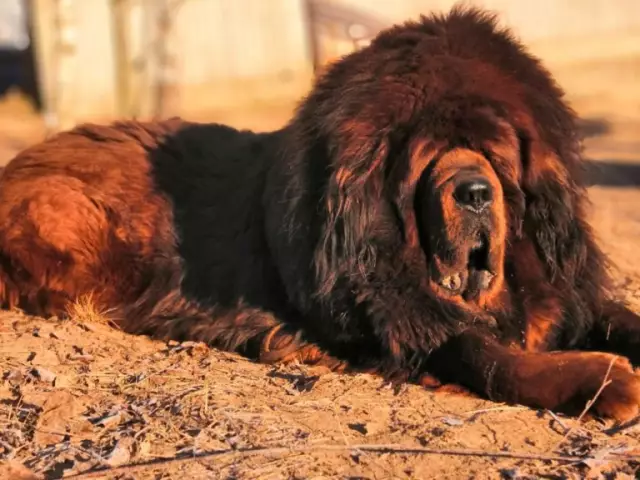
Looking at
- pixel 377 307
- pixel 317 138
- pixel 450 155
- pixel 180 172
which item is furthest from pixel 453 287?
pixel 180 172

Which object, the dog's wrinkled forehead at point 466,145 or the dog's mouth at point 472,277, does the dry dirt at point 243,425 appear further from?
the dog's wrinkled forehead at point 466,145

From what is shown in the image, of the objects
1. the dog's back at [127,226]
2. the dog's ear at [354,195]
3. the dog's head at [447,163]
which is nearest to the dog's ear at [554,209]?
the dog's head at [447,163]

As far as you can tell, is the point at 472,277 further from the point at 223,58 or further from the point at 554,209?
the point at 223,58

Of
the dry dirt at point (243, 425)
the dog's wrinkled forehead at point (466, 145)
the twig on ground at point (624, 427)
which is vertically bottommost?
the dry dirt at point (243, 425)

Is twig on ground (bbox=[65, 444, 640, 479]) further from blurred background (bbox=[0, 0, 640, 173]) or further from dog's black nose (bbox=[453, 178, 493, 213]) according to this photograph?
blurred background (bbox=[0, 0, 640, 173])

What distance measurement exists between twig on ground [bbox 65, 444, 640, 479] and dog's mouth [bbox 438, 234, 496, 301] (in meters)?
0.90

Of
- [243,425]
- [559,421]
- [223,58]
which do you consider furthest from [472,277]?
[223,58]

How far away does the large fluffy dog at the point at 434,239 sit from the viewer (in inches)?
133

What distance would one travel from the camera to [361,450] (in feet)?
9.29

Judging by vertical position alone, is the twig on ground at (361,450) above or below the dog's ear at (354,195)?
below

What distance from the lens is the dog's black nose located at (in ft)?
10.9

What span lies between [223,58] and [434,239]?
1161 centimetres

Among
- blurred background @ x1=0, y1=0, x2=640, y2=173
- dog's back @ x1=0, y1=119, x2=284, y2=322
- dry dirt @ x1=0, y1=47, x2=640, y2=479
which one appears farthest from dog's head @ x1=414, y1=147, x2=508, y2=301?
blurred background @ x1=0, y1=0, x2=640, y2=173

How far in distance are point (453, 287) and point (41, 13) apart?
10.9 meters
